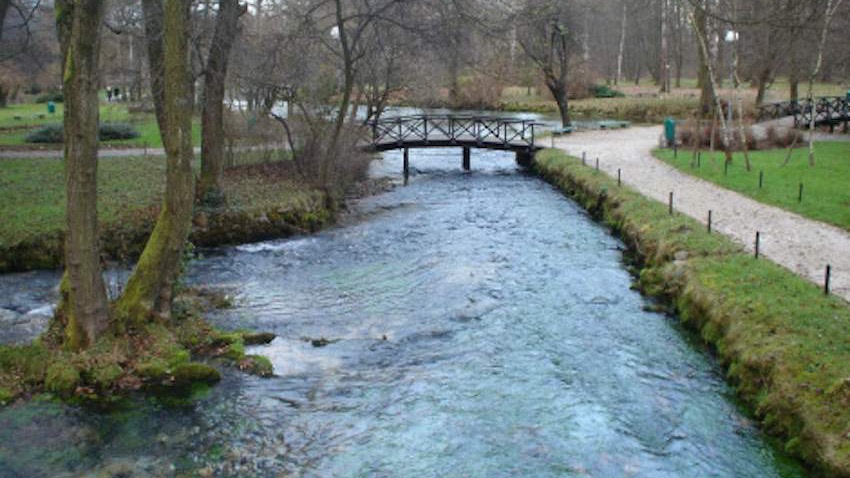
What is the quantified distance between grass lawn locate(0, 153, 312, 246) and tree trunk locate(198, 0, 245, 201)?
0.85 meters

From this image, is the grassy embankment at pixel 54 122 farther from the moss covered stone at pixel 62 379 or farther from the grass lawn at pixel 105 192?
the moss covered stone at pixel 62 379

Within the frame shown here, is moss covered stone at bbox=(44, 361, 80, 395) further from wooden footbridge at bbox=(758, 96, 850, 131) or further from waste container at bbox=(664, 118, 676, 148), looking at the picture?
wooden footbridge at bbox=(758, 96, 850, 131)

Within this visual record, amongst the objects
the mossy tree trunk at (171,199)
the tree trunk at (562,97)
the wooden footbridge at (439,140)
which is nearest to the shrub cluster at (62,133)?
the wooden footbridge at (439,140)

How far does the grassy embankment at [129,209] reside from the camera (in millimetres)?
17188

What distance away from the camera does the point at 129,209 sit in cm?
1911

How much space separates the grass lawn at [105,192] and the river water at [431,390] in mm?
2136

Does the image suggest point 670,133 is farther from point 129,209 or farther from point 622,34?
point 622,34

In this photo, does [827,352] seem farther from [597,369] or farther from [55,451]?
[55,451]

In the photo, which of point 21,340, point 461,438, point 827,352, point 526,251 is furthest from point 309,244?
point 827,352

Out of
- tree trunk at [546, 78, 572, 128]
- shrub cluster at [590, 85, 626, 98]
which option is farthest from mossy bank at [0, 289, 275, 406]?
shrub cluster at [590, 85, 626, 98]

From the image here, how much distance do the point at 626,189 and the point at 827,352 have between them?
1259cm

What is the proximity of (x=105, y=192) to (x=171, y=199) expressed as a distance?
970 centimetres

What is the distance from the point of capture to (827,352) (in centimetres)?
1012

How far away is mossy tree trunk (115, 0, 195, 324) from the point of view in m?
Answer: 11.8
